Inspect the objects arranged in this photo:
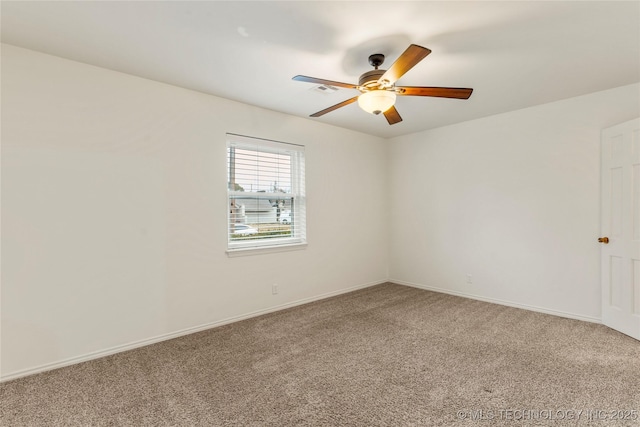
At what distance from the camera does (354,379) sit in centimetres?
231

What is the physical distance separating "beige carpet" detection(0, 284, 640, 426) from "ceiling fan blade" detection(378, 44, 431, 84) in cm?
220

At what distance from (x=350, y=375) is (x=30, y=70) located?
3.44 meters

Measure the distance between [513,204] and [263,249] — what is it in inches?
127

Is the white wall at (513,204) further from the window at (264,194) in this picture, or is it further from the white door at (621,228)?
the window at (264,194)

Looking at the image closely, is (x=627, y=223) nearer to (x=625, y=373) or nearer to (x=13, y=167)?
(x=625, y=373)

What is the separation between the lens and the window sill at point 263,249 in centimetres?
354

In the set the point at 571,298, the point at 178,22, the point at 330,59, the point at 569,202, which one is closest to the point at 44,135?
the point at 178,22

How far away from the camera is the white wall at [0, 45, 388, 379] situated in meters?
2.38

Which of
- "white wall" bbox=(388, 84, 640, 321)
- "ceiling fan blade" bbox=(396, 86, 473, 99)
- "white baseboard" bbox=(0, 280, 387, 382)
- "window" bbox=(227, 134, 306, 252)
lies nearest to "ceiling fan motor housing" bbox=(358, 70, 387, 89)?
"ceiling fan blade" bbox=(396, 86, 473, 99)

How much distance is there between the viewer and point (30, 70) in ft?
7.93

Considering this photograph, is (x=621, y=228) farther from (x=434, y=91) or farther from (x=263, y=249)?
(x=263, y=249)

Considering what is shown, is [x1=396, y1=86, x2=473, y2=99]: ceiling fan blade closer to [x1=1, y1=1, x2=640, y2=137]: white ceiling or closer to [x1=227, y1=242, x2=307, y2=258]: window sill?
[x1=1, y1=1, x2=640, y2=137]: white ceiling

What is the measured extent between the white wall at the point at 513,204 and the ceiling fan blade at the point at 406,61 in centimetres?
258

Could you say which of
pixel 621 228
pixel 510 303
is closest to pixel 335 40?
pixel 621 228
